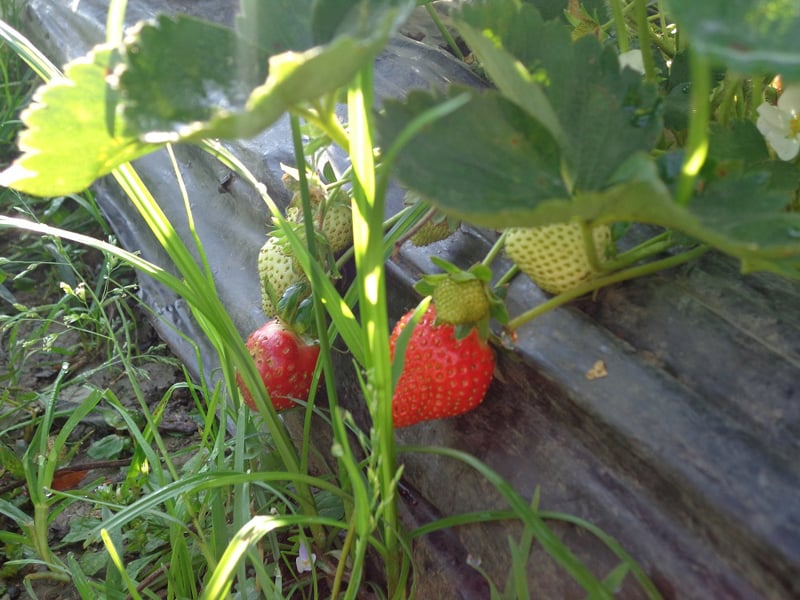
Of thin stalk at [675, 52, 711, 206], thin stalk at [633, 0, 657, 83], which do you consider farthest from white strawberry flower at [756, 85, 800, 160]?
thin stalk at [675, 52, 711, 206]

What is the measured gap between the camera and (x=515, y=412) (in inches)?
26.0

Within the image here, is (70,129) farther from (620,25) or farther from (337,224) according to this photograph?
(620,25)

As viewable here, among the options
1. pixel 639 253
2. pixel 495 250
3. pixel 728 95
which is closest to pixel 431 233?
pixel 495 250

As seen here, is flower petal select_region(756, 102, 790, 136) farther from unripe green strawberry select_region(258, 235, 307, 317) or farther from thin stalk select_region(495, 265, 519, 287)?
unripe green strawberry select_region(258, 235, 307, 317)

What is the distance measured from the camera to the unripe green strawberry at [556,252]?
609mm

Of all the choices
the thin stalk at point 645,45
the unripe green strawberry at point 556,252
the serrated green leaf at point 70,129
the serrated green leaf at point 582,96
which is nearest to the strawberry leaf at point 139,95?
the serrated green leaf at point 70,129

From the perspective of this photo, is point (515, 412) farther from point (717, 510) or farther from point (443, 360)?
point (717, 510)

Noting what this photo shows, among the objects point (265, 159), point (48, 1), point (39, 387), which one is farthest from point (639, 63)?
point (48, 1)

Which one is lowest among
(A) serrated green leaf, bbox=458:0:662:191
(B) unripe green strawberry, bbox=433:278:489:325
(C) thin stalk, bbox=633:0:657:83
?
(B) unripe green strawberry, bbox=433:278:489:325

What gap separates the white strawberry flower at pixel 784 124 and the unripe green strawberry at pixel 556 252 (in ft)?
0.57

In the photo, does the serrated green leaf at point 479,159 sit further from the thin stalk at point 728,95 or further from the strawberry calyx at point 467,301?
the thin stalk at point 728,95

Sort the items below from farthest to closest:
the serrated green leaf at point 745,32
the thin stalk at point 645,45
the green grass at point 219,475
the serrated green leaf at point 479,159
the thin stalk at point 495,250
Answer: the thin stalk at point 645,45 → the thin stalk at point 495,250 → the green grass at point 219,475 → the serrated green leaf at point 479,159 → the serrated green leaf at point 745,32

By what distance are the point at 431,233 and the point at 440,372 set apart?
0.17 metres

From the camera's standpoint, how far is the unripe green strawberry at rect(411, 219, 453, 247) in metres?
0.74
